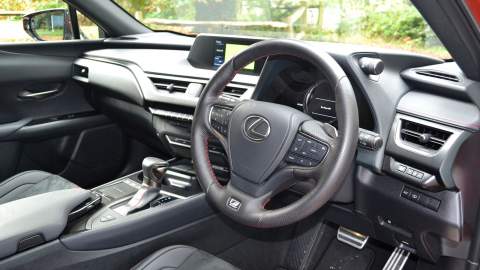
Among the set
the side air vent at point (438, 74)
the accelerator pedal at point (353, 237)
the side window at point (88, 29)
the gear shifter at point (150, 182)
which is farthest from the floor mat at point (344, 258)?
the side window at point (88, 29)

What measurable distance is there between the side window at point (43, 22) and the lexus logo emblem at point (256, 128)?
→ 1.74m

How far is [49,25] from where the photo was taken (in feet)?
9.37

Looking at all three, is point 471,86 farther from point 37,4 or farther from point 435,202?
point 37,4

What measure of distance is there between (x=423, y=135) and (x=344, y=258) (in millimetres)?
959

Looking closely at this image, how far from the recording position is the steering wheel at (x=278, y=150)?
121 cm

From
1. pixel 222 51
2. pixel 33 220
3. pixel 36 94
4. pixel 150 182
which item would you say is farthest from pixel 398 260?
pixel 36 94

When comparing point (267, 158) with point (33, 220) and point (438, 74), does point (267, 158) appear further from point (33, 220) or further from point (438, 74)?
point (33, 220)

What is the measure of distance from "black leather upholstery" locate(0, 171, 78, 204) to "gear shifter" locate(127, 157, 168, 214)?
0.29m

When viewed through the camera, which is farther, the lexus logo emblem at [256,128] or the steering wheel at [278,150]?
the lexus logo emblem at [256,128]

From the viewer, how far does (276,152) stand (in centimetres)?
130

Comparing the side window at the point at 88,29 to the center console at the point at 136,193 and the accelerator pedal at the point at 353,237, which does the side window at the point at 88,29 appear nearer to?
the center console at the point at 136,193

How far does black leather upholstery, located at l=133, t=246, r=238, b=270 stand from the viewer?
5.26 ft

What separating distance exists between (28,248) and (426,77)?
132cm

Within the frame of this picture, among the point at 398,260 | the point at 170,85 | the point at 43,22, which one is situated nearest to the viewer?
the point at 398,260
